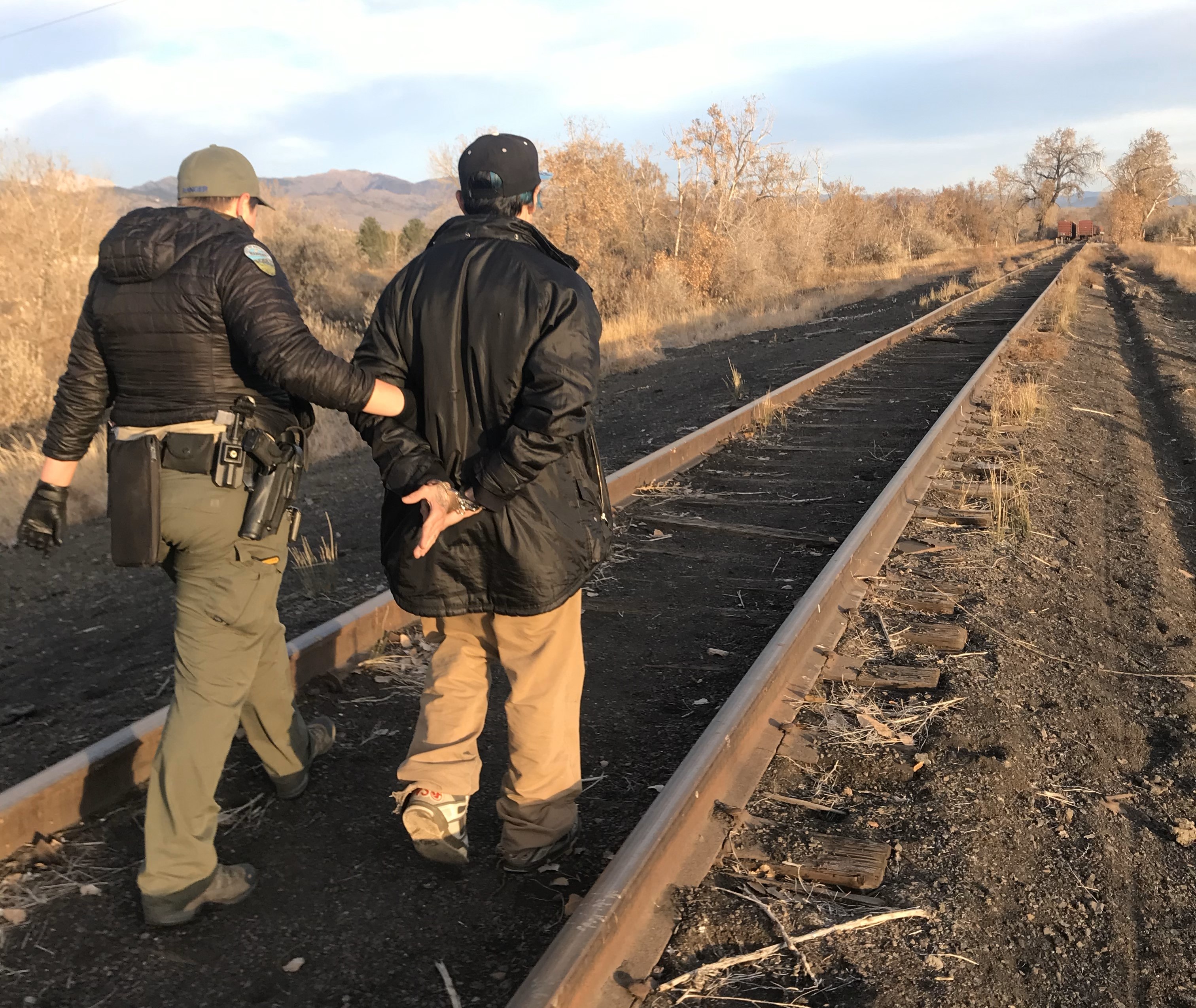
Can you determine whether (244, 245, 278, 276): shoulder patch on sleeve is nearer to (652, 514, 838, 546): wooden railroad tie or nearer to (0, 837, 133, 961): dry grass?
(0, 837, 133, 961): dry grass

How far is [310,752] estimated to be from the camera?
3416mm

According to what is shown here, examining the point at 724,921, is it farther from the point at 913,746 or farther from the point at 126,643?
the point at 126,643

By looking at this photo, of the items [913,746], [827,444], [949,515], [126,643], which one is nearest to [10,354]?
[126,643]

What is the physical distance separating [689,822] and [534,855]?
49 centimetres

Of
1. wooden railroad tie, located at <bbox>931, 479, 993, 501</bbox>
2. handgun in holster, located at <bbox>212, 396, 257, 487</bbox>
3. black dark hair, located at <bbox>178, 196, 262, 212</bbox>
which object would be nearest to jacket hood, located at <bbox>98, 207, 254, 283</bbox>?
black dark hair, located at <bbox>178, 196, 262, 212</bbox>

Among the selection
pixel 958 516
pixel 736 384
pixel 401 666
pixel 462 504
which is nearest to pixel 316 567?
pixel 401 666

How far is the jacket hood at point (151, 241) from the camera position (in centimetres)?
256

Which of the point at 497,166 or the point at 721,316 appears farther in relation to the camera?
the point at 721,316

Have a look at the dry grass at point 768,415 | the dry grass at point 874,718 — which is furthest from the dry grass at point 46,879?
the dry grass at point 768,415

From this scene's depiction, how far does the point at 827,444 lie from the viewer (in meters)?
8.39

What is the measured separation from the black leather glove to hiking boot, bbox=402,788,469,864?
1.35m

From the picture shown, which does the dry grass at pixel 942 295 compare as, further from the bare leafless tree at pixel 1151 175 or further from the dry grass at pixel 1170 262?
the bare leafless tree at pixel 1151 175

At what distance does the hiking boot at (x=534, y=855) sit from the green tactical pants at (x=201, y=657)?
2.77ft

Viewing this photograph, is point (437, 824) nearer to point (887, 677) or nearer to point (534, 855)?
point (534, 855)
